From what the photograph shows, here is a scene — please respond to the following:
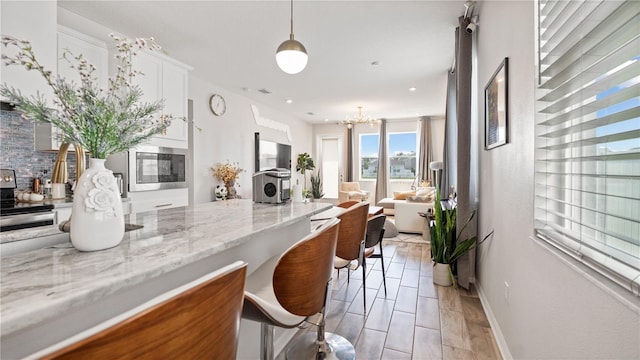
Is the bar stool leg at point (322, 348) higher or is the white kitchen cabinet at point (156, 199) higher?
the white kitchen cabinet at point (156, 199)

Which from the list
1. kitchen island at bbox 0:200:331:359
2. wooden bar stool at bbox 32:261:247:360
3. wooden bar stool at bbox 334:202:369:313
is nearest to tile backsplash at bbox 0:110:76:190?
kitchen island at bbox 0:200:331:359

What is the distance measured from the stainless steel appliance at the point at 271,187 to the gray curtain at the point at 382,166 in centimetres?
683

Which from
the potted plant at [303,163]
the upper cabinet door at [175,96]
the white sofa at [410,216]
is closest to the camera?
the upper cabinet door at [175,96]

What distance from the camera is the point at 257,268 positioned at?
1.51 metres

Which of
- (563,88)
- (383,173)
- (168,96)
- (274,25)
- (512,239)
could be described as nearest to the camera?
(563,88)

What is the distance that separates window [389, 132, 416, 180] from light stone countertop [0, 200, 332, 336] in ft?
25.8

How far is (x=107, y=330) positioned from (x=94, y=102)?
69 cm

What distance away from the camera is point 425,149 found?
8102 mm

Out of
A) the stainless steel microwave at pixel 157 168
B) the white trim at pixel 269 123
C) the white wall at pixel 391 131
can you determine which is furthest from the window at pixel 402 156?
the stainless steel microwave at pixel 157 168

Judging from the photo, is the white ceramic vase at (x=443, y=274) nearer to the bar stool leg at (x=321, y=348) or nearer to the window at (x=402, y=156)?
the bar stool leg at (x=321, y=348)

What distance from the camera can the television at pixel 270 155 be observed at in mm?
6090

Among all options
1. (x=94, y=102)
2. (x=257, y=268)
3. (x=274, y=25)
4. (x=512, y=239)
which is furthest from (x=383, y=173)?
(x=94, y=102)

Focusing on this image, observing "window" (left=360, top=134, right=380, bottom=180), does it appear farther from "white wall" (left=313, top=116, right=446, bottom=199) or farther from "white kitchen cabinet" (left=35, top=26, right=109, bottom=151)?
"white kitchen cabinet" (left=35, top=26, right=109, bottom=151)

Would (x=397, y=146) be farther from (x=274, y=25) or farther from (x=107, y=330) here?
(x=107, y=330)
